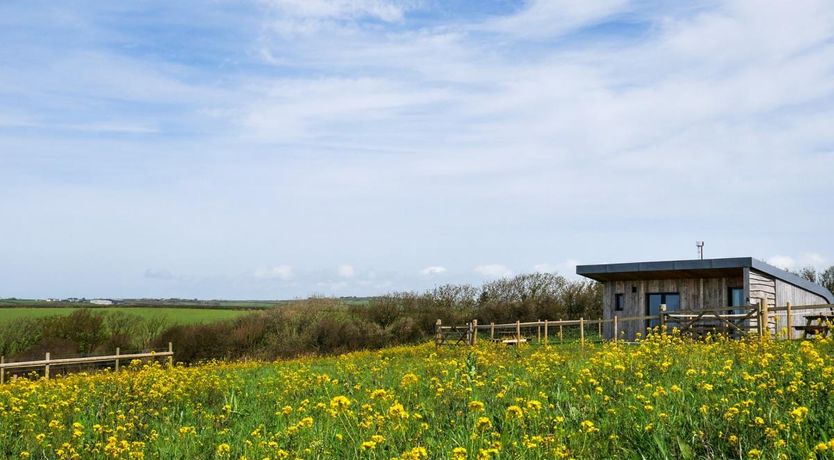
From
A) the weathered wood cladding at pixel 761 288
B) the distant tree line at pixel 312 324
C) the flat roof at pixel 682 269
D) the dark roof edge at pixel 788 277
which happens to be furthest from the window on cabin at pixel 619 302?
the distant tree line at pixel 312 324

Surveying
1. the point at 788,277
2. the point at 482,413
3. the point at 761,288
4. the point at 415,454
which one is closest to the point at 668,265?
the point at 761,288

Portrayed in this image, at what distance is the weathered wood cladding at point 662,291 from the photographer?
94.0 feet

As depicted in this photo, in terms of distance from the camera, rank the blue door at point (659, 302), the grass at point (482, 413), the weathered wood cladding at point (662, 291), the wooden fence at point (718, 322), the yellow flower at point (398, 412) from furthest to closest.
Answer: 1. the blue door at point (659, 302)
2. the weathered wood cladding at point (662, 291)
3. the wooden fence at point (718, 322)
4. the grass at point (482, 413)
5. the yellow flower at point (398, 412)

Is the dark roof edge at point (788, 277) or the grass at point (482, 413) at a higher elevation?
the dark roof edge at point (788, 277)

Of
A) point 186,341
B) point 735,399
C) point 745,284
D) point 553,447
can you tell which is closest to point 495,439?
point 553,447

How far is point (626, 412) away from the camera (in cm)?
786

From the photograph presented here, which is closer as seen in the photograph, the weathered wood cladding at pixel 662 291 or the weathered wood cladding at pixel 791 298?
the weathered wood cladding at pixel 662 291

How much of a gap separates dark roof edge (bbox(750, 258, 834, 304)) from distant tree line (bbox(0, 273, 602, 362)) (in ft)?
40.7

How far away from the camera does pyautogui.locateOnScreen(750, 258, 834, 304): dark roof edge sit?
27.3 meters

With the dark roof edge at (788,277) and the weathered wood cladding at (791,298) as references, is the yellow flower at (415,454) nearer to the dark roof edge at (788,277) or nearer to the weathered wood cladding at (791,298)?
the dark roof edge at (788,277)

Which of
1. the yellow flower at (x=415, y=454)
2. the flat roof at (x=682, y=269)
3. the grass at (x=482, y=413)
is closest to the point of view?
the yellow flower at (x=415, y=454)

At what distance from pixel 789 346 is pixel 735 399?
5768 mm

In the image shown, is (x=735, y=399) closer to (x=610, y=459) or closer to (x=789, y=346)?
(x=610, y=459)

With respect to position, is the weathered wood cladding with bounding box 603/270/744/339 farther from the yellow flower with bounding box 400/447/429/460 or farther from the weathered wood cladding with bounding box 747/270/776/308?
the yellow flower with bounding box 400/447/429/460
